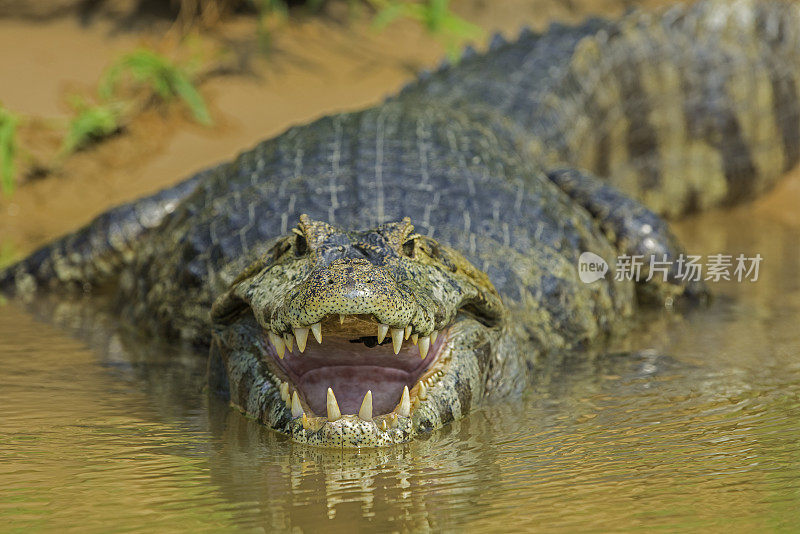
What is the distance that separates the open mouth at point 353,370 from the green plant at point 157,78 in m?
4.92

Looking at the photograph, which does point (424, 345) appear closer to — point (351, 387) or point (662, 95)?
point (351, 387)

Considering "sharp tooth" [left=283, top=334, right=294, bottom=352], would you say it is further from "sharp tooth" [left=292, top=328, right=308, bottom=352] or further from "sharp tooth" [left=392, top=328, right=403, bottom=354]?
"sharp tooth" [left=392, top=328, right=403, bottom=354]

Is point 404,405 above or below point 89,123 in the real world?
below

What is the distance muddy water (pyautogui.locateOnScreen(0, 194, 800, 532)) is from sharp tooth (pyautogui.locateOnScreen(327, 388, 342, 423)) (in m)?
0.11

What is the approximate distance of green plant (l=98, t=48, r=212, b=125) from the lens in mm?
8133

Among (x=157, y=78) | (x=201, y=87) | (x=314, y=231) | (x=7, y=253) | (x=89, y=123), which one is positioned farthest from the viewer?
(x=201, y=87)

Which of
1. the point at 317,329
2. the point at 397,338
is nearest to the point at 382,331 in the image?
the point at 397,338

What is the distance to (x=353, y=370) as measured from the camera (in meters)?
3.42

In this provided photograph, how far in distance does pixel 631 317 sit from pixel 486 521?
8.95 feet

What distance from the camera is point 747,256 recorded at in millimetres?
6164

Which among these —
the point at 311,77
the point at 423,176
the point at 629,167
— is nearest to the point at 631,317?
the point at 423,176

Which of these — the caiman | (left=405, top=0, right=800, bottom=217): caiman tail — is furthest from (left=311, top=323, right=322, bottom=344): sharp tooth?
(left=405, top=0, right=800, bottom=217): caiman tail

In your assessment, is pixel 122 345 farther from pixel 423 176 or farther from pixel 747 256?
pixel 747 256

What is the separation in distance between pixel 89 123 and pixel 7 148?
2.23ft
